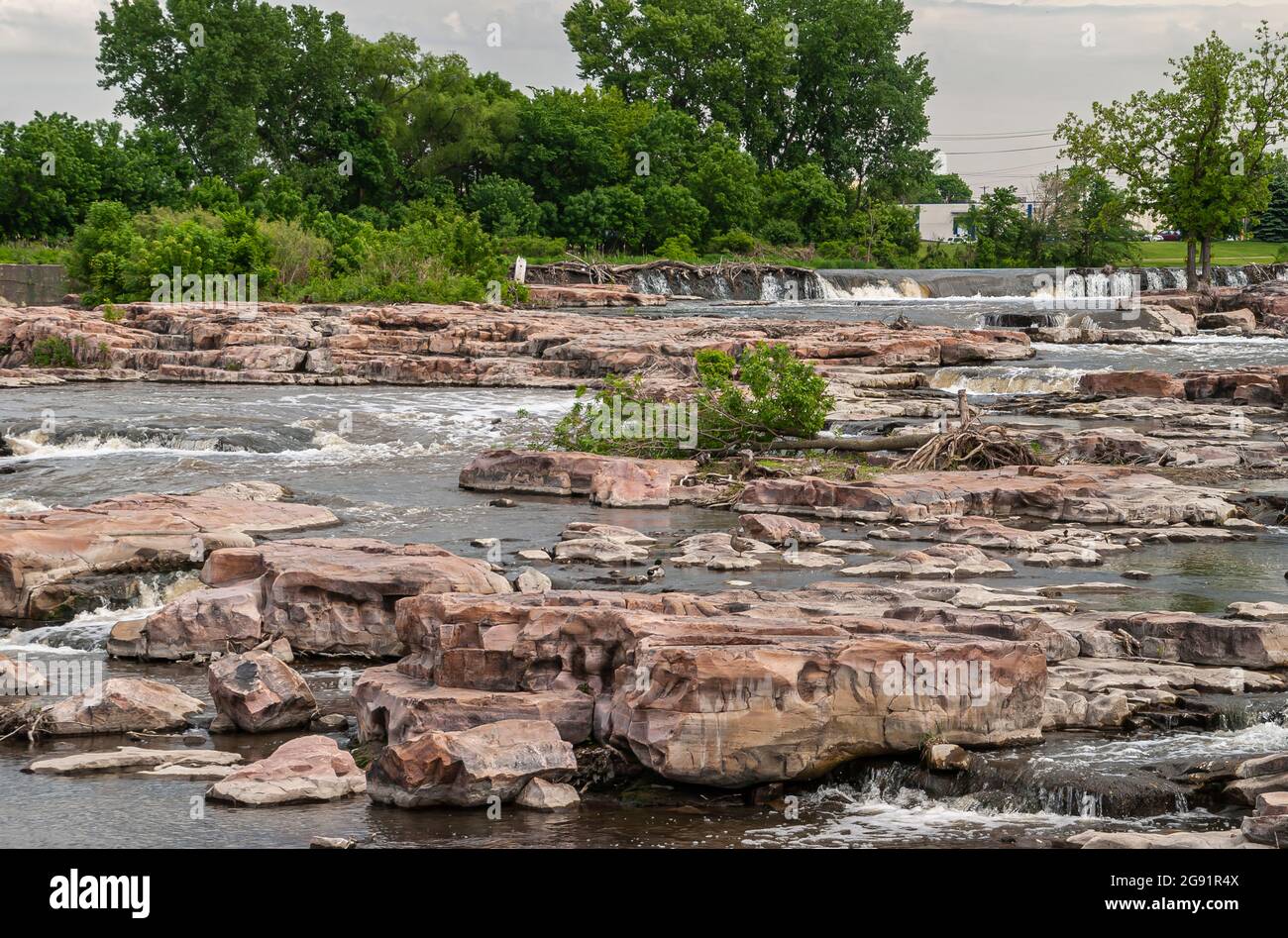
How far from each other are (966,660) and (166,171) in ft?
164

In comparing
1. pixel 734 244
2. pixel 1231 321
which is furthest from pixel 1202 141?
pixel 734 244

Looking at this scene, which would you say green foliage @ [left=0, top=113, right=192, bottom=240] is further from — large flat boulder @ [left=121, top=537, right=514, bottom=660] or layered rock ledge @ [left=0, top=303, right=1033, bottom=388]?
large flat boulder @ [left=121, top=537, right=514, bottom=660]

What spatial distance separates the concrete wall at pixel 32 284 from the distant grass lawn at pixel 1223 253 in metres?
43.3

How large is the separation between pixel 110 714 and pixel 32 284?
34.9 meters

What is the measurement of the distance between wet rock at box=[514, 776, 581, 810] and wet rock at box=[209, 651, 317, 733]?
6.33 feet

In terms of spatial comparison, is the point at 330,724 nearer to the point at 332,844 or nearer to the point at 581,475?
the point at 332,844

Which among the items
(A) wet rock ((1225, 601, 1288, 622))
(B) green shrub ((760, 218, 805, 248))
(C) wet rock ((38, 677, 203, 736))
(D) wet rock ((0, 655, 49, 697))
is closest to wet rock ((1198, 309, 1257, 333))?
(A) wet rock ((1225, 601, 1288, 622))

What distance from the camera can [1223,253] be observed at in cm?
6925

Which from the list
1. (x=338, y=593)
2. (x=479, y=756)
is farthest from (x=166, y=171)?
(x=479, y=756)

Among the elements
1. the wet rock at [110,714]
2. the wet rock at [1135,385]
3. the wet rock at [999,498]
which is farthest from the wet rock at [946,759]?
the wet rock at [1135,385]

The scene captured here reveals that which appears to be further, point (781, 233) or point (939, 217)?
point (939, 217)

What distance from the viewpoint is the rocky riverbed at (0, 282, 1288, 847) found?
22.5 feet

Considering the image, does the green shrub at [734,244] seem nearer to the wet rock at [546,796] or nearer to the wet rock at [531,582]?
the wet rock at [531,582]

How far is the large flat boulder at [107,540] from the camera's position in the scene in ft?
36.2
